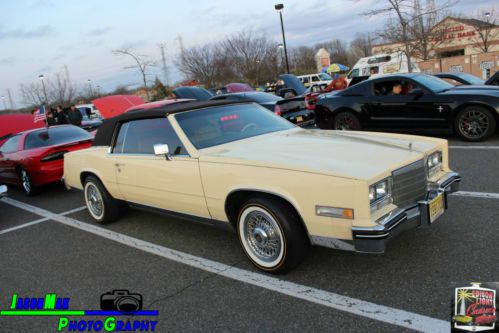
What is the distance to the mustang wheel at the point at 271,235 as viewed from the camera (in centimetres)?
324

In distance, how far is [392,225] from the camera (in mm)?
2936

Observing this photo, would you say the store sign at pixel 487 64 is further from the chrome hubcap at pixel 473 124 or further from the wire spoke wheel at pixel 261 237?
the wire spoke wheel at pixel 261 237

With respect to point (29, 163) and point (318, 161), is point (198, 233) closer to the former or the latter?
point (318, 161)

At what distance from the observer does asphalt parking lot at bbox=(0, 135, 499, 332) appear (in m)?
2.86

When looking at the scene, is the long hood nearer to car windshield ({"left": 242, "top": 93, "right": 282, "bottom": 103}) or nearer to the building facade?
car windshield ({"left": 242, "top": 93, "right": 282, "bottom": 103})

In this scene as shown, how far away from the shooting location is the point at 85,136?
8.52m

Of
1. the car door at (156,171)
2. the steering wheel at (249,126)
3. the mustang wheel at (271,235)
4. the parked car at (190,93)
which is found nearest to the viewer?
the mustang wheel at (271,235)

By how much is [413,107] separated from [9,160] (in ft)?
27.7

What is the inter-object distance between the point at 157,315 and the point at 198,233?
1.69 meters

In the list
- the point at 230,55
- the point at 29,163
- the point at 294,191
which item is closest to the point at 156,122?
the point at 294,191

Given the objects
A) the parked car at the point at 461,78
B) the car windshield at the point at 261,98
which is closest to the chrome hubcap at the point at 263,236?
the car windshield at the point at 261,98

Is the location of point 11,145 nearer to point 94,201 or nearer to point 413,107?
point 94,201

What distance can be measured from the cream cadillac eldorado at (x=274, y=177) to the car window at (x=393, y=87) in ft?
15.4

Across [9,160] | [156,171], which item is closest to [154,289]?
[156,171]
